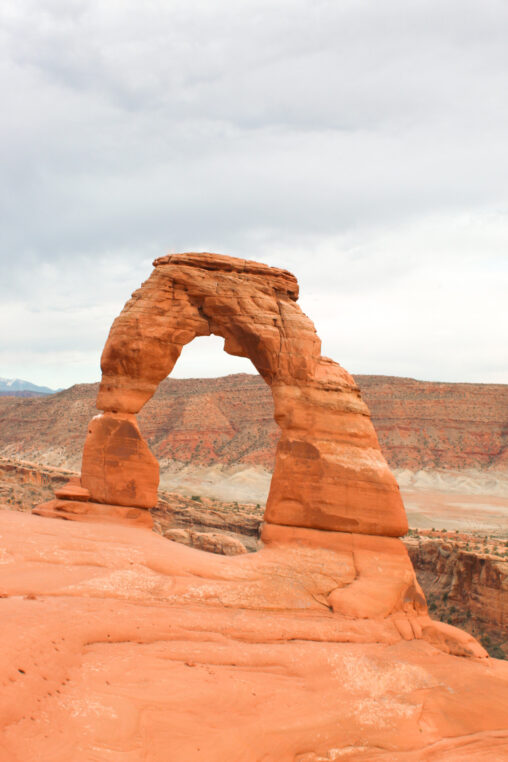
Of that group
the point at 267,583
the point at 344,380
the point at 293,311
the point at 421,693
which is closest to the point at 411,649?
the point at 421,693

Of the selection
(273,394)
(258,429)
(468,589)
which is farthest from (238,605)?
(258,429)

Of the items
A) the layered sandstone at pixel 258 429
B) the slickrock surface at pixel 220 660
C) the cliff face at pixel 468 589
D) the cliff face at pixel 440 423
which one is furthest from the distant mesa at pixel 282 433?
the cliff face at pixel 440 423

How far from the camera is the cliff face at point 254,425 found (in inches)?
2876

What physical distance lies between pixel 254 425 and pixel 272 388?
62097 millimetres

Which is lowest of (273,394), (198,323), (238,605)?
(238,605)

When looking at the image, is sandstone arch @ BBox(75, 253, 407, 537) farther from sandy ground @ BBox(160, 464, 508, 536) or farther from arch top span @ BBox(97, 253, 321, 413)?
sandy ground @ BBox(160, 464, 508, 536)

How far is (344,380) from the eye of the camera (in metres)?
15.3

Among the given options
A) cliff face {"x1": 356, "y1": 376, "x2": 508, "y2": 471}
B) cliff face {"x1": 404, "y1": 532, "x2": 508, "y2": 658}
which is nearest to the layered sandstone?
cliff face {"x1": 356, "y1": 376, "x2": 508, "y2": 471}

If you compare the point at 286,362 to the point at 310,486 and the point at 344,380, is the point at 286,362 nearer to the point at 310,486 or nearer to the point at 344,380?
the point at 344,380

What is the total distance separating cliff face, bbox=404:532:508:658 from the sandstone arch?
9657 mm

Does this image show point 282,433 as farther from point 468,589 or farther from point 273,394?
point 468,589

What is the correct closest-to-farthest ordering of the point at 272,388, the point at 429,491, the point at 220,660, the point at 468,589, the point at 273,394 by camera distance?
the point at 220,660 < the point at 273,394 < the point at 272,388 < the point at 468,589 < the point at 429,491

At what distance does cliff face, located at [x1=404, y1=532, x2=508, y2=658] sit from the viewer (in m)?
20.9

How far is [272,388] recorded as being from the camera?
15.7m
